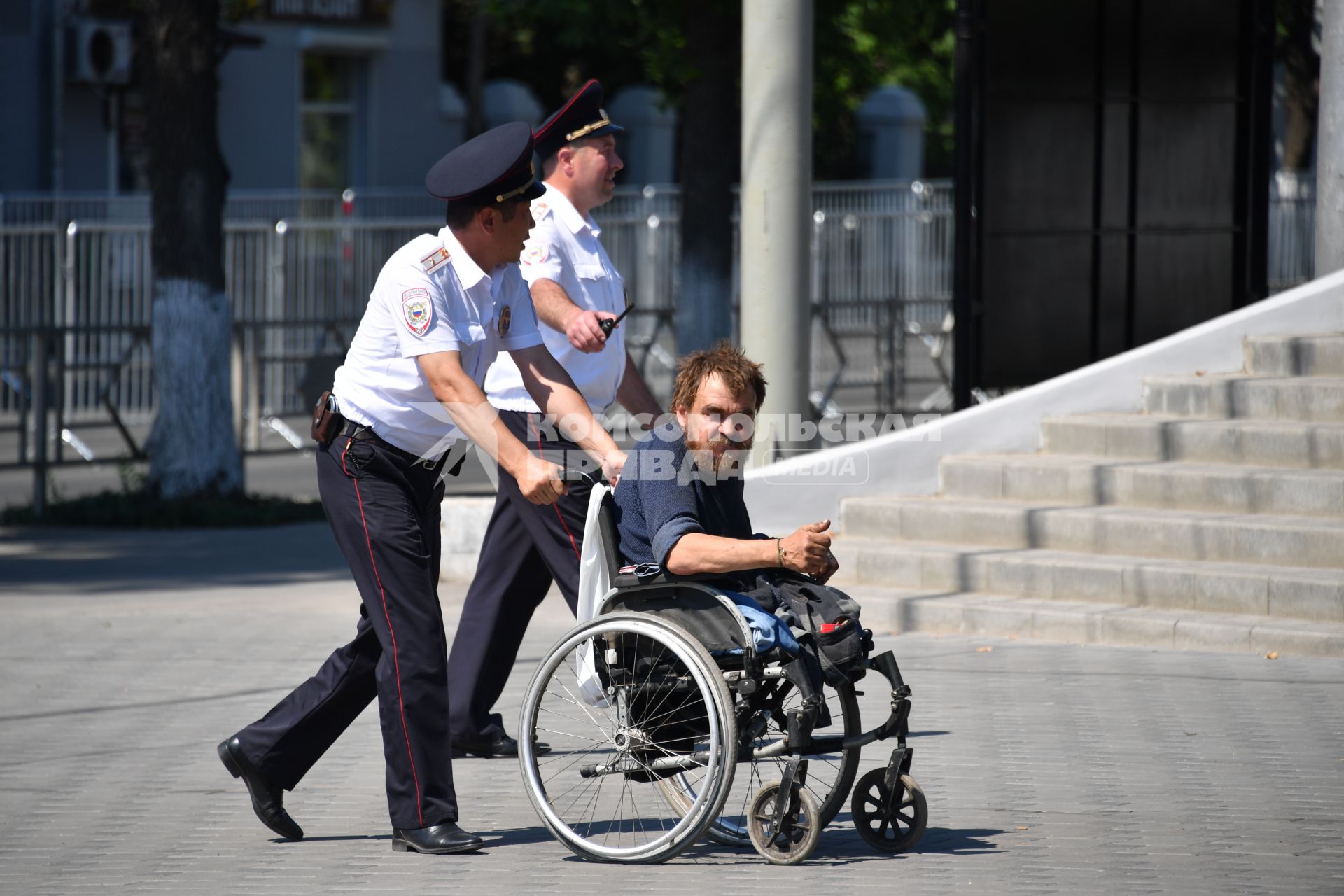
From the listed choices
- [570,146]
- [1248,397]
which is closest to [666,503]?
[570,146]

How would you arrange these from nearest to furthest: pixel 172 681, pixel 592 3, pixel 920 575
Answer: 1. pixel 172 681
2. pixel 920 575
3. pixel 592 3

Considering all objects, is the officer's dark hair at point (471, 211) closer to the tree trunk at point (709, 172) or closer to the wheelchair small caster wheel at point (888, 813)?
the wheelchair small caster wheel at point (888, 813)

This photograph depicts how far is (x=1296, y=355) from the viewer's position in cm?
881

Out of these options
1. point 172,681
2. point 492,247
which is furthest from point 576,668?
point 172,681

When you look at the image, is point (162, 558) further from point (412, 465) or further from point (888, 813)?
point (888, 813)

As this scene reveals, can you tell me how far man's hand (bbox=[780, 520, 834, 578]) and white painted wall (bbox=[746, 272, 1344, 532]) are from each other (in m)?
4.33

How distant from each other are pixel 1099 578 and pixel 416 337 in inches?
154

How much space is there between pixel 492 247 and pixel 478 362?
1.00 feet

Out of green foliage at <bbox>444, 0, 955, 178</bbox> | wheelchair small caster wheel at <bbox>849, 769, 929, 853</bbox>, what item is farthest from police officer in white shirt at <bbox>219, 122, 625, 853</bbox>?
green foliage at <bbox>444, 0, 955, 178</bbox>

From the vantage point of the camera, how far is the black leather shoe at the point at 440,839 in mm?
4773

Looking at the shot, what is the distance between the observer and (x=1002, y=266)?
38.1 feet

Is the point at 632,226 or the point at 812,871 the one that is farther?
the point at 632,226

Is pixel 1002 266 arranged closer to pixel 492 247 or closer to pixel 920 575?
pixel 920 575

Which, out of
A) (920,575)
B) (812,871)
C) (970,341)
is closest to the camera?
(812,871)
